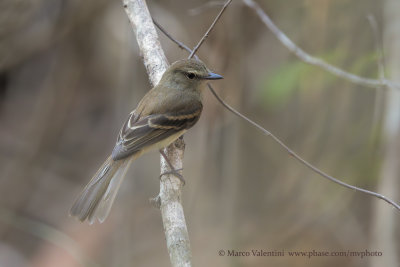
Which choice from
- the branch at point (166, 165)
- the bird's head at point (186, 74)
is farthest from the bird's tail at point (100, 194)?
the bird's head at point (186, 74)

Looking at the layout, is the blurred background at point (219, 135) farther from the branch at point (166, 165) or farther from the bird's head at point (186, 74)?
the branch at point (166, 165)

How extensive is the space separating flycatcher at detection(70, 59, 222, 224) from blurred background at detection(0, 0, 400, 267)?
945 millimetres

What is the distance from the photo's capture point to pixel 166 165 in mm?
3516

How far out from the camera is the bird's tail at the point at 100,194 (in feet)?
12.1

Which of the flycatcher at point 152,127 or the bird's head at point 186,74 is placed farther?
the bird's head at point 186,74

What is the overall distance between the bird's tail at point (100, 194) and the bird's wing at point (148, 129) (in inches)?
3.7

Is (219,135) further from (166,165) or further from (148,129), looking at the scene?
(166,165)

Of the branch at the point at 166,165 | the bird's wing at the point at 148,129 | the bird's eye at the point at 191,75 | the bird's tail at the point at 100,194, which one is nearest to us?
the branch at the point at 166,165

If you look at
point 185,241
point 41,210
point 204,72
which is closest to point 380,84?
point 204,72

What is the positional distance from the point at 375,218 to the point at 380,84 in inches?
60.8

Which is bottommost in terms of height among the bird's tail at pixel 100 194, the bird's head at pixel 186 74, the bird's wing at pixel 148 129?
the bird's tail at pixel 100 194

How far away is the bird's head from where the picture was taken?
4047 mm

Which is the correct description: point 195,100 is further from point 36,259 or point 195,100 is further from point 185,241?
point 36,259

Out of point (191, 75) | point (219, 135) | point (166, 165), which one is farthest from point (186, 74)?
point (219, 135)
